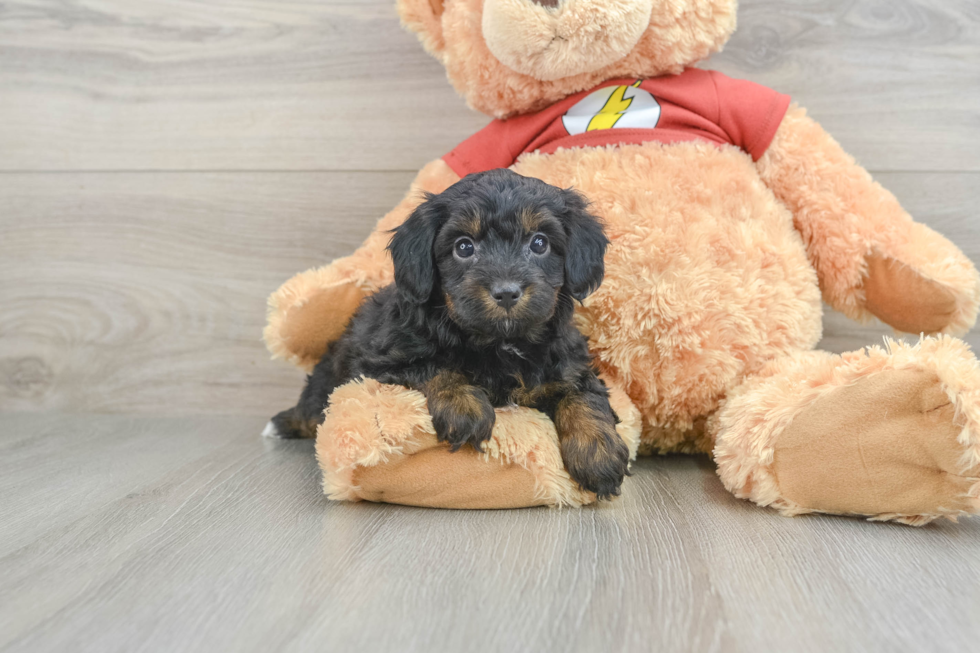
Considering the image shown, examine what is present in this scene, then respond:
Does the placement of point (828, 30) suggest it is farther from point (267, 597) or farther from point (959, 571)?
point (267, 597)

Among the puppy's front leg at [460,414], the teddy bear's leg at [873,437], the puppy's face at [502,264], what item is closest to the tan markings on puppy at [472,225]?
the puppy's face at [502,264]

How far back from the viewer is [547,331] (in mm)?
1480

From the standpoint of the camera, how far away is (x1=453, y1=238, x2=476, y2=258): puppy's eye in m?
1.40

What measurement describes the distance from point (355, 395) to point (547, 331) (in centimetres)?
41

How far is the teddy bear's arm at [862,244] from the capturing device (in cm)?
162

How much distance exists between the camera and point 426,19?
179 centimetres

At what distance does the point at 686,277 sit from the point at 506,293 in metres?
0.50

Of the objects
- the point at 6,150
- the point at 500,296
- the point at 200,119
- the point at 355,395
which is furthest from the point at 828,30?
the point at 6,150

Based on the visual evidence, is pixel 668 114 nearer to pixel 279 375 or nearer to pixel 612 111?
pixel 612 111

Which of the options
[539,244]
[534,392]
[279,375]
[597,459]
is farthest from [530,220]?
[279,375]

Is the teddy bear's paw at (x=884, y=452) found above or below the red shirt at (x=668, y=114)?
below

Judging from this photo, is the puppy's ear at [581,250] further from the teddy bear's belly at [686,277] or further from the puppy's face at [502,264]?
the teddy bear's belly at [686,277]

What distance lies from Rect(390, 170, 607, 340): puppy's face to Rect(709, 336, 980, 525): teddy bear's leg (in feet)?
1.49

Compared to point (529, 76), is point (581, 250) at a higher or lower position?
lower
